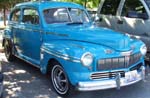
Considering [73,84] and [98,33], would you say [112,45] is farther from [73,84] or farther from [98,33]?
Result: [73,84]

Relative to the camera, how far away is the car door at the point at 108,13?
8.96 m

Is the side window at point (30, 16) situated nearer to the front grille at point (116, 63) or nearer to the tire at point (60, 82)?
the tire at point (60, 82)

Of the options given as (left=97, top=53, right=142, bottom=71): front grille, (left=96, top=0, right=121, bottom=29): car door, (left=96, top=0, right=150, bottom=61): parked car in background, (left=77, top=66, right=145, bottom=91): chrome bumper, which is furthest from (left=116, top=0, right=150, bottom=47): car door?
(left=77, top=66, right=145, bottom=91): chrome bumper

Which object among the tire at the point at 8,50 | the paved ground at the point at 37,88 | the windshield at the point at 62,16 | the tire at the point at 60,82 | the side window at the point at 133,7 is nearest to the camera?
the tire at the point at 60,82

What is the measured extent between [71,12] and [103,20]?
2.26m

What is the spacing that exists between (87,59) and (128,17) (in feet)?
11.5

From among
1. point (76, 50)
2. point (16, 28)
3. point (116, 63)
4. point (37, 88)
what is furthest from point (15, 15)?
point (116, 63)

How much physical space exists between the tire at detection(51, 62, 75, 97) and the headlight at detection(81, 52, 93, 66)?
571mm

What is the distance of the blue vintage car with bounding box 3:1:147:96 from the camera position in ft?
17.8

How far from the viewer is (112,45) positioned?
571 cm

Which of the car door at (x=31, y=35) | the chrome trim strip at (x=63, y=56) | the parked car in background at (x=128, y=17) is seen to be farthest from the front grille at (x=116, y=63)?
the parked car in background at (x=128, y=17)

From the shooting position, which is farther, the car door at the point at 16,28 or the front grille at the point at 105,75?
the car door at the point at 16,28

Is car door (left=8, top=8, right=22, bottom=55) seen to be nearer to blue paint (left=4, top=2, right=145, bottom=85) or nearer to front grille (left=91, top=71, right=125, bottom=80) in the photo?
blue paint (left=4, top=2, right=145, bottom=85)

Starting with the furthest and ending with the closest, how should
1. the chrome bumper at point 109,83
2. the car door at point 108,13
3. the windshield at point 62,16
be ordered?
the car door at point 108,13
the windshield at point 62,16
the chrome bumper at point 109,83
